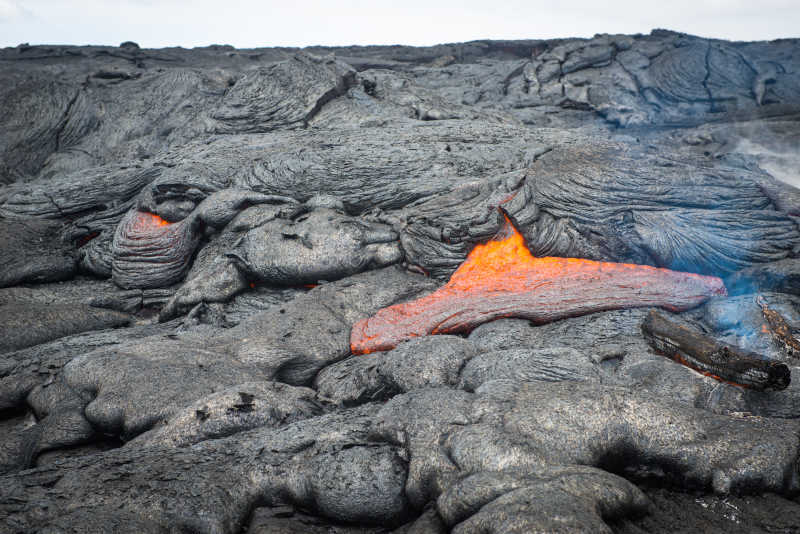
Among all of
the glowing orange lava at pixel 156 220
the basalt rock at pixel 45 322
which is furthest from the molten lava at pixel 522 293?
the glowing orange lava at pixel 156 220

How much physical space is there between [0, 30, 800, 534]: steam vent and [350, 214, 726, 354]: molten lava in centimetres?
5

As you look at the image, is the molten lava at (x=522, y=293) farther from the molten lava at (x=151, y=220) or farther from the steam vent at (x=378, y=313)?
the molten lava at (x=151, y=220)

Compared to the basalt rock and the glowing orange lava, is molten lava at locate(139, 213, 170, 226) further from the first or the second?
the basalt rock

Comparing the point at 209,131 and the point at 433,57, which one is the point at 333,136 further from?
the point at 433,57

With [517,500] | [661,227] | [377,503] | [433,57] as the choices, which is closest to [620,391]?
[517,500]

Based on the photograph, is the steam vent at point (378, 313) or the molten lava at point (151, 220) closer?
the steam vent at point (378, 313)

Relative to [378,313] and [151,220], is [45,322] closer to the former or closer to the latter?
[151,220]

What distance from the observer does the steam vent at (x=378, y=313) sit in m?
4.56

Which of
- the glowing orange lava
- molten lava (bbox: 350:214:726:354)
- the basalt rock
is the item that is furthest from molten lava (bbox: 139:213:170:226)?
molten lava (bbox: 350:214:726:354)

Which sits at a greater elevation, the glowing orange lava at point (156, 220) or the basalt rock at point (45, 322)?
the glowing orange lava at point (156, 220)

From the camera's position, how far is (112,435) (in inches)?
263

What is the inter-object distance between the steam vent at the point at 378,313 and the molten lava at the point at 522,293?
5 centimetres

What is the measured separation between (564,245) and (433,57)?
18.8 meters

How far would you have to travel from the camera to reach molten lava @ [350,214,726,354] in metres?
8.23
